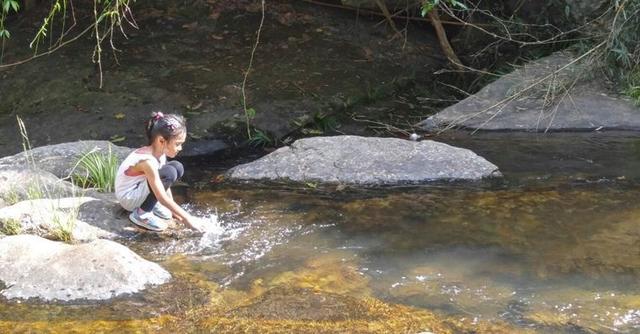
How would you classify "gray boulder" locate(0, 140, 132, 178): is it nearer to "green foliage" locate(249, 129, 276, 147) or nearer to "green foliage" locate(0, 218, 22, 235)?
"green foliage" locate(0, 218, 22, 235)

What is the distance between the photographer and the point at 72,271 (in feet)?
12.6

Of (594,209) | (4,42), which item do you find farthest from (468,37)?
(4,42)

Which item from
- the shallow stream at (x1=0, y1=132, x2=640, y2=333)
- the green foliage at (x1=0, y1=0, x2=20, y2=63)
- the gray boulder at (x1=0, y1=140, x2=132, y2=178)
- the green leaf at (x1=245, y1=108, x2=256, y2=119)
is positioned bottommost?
the shallow stream at (x1=0, y1=132, x2=640, y2=333)

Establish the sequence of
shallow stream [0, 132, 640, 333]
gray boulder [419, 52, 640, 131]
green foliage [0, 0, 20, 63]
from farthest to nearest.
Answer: gray boulder [419, 52, 640, 131] < green foliage [0, 0, 20, 63] < shallow stream [0, 132, 640, 333]

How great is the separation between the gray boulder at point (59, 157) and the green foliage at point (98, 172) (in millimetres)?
109

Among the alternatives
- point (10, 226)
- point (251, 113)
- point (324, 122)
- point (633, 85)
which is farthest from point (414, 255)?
point (633, 85)

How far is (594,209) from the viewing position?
5.07m

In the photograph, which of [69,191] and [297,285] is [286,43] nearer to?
[69,191]

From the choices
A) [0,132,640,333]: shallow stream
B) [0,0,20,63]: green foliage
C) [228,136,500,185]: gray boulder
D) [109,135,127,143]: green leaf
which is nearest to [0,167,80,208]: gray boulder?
[0,132,640,333]: shallow stream

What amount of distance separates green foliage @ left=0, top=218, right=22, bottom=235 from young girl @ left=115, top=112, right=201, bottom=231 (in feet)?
2.12

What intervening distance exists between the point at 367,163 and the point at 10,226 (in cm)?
278

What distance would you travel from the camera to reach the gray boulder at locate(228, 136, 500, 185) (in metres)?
→ 5.88

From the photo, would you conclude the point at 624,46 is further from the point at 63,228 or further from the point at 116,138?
the point at 63,228

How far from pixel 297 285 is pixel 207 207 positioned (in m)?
1.60
